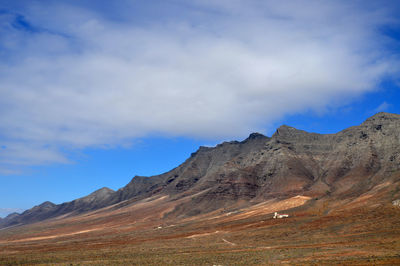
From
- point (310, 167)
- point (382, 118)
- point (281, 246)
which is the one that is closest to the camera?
point (281, 246)

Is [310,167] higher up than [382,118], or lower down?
lower down

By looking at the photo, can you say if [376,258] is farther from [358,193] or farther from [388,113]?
[388,113]

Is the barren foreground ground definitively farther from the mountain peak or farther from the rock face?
the mountain peak

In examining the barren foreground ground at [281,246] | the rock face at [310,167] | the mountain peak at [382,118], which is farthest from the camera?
the mountain peak at [382,118]

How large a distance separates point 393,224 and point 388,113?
378 ft

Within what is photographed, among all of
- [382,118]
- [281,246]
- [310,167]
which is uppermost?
[382,118]

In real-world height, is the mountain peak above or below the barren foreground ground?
above

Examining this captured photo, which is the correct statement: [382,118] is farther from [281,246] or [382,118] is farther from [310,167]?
[281,246]

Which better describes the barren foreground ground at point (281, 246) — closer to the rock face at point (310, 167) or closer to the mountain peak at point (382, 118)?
the rock face at point (310, 167)

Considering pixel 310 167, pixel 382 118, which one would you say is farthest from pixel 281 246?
pixel 382 118

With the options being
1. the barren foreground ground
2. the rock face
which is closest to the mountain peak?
the rock face

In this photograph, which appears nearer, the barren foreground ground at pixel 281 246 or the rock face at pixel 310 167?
the barren foreground ground at pixel 281 246

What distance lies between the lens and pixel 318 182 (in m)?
150

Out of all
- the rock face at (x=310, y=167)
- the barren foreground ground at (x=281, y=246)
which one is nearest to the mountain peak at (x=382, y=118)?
the rock face at (x=310, y=167)
